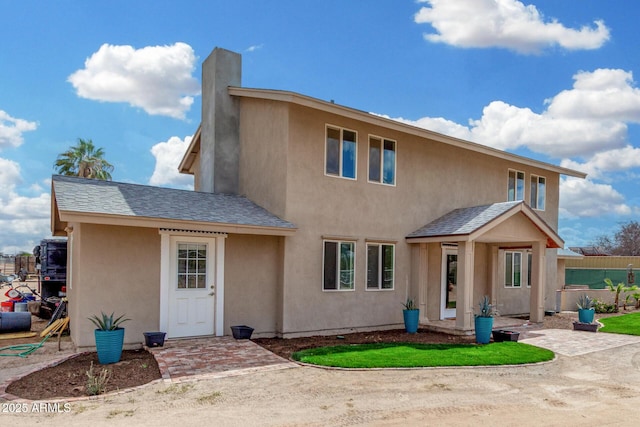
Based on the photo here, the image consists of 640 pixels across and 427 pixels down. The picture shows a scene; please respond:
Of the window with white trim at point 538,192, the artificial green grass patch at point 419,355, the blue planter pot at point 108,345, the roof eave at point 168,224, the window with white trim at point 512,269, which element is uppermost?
the window with white trim at point 538,192

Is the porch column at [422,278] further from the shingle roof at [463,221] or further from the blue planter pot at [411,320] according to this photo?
the blue planter pot at [411,320]

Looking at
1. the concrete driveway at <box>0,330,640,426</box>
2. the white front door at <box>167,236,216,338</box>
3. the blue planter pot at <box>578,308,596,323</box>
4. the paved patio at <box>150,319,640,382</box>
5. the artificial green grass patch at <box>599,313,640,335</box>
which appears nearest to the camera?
the concrete driveway at <box>0,330,640,426</box>

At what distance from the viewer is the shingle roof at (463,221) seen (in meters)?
13.0

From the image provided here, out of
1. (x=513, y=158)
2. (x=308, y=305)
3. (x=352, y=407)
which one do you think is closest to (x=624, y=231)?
(x=513, y=158)

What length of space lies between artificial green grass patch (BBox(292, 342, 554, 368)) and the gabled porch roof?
2959mm

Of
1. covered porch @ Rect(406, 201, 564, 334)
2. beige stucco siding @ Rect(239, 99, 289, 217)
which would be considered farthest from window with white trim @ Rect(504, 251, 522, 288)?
beige stucco siding @ Rect(239, 99, 289, 217)

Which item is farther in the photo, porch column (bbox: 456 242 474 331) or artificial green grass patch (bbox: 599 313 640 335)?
artificial green grass patch (bbox: 599 313 640 335)

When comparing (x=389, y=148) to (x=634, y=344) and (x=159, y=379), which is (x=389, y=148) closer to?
(x=634, y=344)

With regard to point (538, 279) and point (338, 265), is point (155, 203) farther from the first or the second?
point (538, 279)

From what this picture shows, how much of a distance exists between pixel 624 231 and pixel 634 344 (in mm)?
39693

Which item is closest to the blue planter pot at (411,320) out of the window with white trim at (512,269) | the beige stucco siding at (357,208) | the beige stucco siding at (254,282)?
the beige stucco siding at (357,208)

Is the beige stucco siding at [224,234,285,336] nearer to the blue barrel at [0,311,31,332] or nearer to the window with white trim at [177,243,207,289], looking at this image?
the window with white trim at [177,243,207,289]

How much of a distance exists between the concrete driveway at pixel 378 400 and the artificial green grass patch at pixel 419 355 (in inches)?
14.8

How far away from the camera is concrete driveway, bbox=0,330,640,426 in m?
6.04
